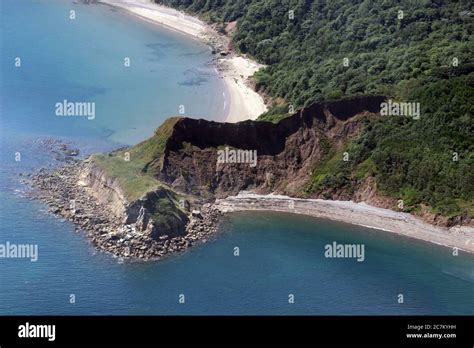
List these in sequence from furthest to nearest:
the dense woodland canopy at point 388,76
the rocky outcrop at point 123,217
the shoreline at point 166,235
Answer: the dense woodland canopy at point 388,76 < the shoreline at point 166,235 < the rocky outcrop at point 123,217

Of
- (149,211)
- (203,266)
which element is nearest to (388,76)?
(149,211)

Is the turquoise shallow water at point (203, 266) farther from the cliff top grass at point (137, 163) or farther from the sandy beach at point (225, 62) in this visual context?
the cliff top grass at point (137, 163)

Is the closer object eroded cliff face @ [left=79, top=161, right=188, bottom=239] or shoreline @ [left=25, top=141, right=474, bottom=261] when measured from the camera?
shoreline @ [left=25, top=141, right=474, bottom=261]

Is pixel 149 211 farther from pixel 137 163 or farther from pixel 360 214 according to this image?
pixel 360 214
